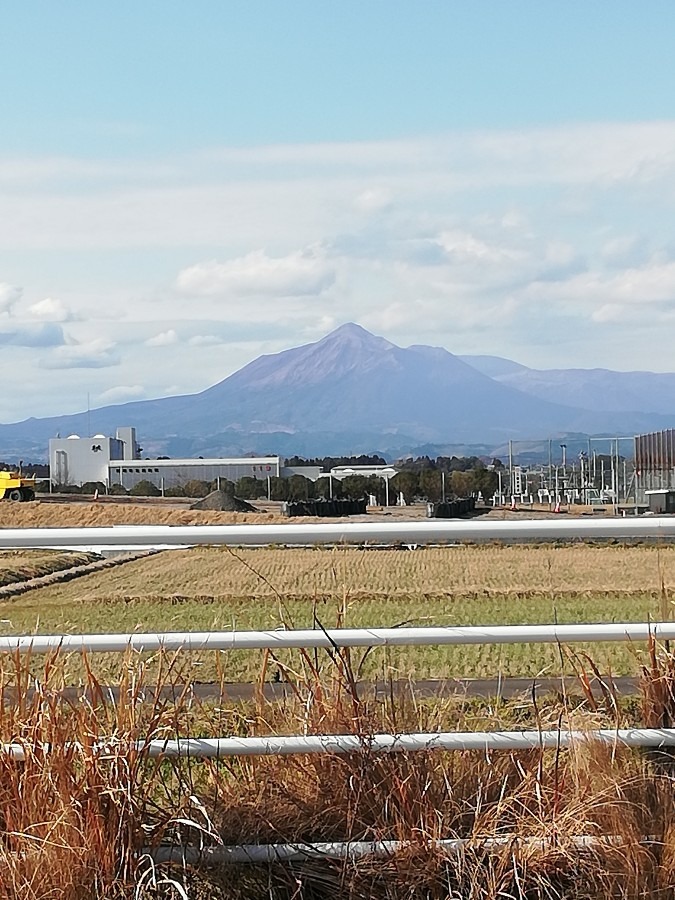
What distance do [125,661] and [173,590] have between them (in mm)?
→ 4954

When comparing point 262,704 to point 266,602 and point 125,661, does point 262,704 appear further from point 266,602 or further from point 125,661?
point 266,602

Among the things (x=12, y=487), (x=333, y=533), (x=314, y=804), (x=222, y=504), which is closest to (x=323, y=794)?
(x=314, y=804)

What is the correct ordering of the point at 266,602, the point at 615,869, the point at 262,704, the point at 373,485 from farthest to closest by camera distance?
the point at 373,485 → the point at 266,602 → the point at 262,704 → the point at 615,869

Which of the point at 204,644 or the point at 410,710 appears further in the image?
A: the point at 410,710

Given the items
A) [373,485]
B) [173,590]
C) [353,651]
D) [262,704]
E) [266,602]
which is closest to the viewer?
[262,704]

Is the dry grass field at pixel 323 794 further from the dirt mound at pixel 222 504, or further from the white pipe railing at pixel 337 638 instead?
the dirt mound at pixel 222 504

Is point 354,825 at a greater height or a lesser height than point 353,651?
lesser

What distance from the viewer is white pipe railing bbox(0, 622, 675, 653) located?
3492 millimetres

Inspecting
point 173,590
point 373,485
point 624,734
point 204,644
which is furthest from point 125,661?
point 373,485

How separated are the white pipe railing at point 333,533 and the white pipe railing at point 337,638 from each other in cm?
26

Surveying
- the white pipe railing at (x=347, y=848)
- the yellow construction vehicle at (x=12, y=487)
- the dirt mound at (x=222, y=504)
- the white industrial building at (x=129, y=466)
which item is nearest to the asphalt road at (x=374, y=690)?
the white pipe railing at (x=347, y=848)

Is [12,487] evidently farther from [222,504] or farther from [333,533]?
[333,533]

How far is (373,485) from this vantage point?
90.8 m

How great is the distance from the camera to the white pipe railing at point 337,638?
137 inches
